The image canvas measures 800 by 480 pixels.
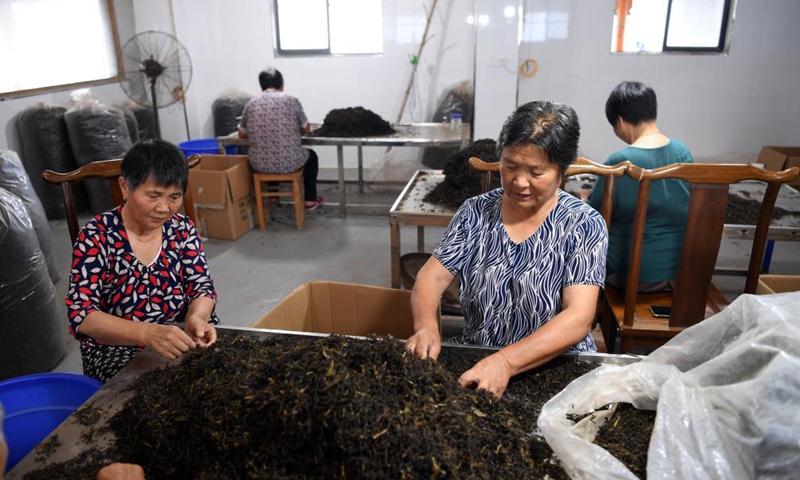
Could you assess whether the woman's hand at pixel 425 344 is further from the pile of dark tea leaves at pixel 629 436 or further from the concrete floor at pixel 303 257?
the concrete floor at pixel 303 257

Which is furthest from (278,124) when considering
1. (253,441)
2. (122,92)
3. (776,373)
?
(776,373)

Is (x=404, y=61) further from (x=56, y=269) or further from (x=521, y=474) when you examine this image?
(x=521, y=474)

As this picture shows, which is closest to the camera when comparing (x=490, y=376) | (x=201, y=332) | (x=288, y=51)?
(x=490, y=376)

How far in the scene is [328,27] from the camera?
575 centimetres

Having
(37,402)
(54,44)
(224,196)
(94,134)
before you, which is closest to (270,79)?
(224,196)

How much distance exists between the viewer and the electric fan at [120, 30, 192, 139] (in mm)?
5242

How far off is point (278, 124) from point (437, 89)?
6.59ft

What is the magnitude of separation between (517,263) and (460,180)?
1.74 metres

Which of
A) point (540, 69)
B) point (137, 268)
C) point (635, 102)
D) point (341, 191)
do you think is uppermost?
point (540, 69)

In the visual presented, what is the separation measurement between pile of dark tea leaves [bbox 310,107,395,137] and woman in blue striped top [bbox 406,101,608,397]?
10.1ft

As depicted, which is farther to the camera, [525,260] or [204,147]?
[204,147]

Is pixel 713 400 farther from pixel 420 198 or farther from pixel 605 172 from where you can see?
pixel 420 198

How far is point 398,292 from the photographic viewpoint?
1.90m

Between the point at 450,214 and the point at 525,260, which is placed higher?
the point at 525,260
